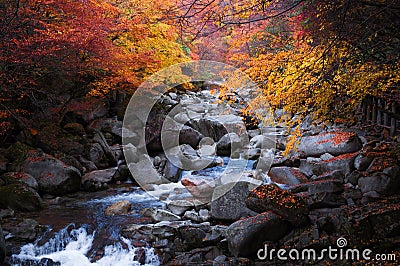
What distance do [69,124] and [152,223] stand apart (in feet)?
22.3

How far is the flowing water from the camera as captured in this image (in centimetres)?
580

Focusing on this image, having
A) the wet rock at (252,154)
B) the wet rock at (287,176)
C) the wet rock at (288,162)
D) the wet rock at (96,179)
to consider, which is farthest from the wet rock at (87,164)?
the wet rock at (288,162)

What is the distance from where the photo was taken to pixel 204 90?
67.7 feet

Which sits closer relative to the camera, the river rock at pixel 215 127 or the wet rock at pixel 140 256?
the wet rock at pixel 140 256

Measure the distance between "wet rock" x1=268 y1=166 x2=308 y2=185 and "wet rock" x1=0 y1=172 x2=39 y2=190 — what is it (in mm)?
6468

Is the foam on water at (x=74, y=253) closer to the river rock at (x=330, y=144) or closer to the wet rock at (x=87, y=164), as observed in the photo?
the wet rock at (x=87, y=164)

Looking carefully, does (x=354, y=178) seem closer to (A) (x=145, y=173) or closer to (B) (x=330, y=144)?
(B) (x=330, y=144)

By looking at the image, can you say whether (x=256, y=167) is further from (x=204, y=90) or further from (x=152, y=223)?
(x=204, y=90)

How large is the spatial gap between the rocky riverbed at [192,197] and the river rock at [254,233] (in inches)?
0.7

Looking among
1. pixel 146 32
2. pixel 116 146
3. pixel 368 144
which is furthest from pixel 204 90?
pixel 368 144

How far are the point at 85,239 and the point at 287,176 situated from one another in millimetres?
5492

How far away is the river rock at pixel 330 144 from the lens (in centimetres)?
959

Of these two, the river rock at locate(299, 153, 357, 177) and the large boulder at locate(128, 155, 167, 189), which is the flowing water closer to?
the large boulder at locate(128, 155, 167, 189)

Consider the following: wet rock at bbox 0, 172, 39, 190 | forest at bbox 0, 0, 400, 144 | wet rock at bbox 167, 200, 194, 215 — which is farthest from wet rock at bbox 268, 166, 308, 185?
wet rock at bbox 0, 172, 39, 190
